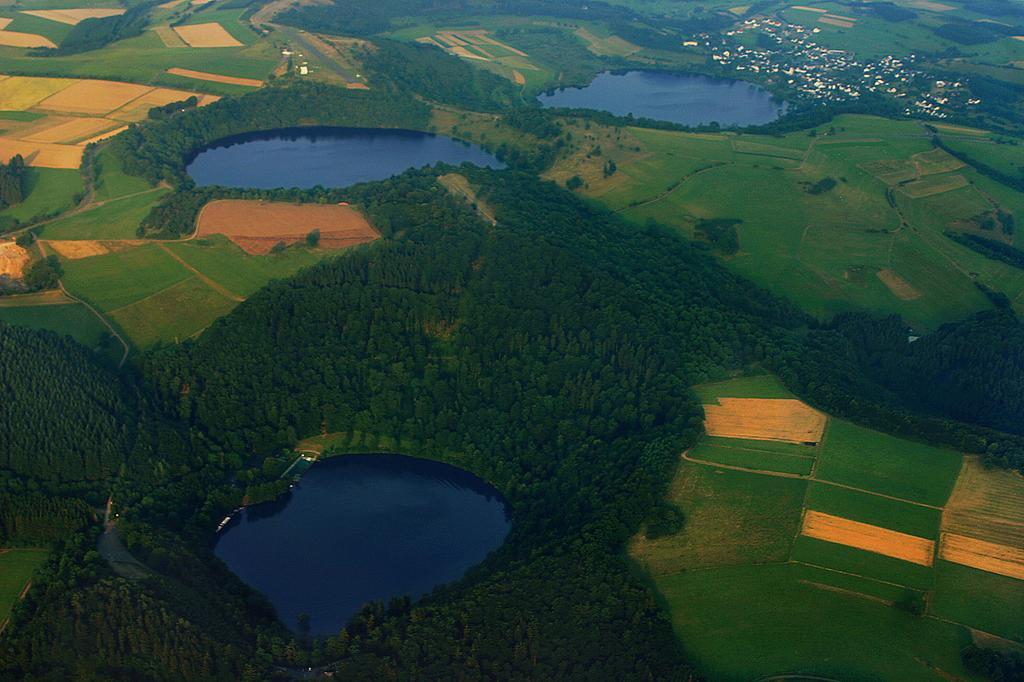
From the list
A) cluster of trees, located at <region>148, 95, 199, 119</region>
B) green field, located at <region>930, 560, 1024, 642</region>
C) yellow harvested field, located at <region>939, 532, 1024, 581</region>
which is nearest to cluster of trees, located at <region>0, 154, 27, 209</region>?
cluster of trees, located at <region>148, 95, 199, 119</region>

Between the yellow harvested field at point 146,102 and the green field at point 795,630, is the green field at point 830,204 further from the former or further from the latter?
the yellow harvested field at point 146,102

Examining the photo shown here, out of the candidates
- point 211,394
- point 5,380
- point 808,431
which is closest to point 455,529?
point 211,394

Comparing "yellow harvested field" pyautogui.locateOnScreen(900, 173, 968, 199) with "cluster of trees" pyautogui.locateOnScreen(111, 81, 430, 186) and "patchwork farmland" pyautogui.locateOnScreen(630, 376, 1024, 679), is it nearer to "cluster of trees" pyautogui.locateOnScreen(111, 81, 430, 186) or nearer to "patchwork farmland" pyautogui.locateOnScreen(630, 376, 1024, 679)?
"patchwork farmland" pyautogui.locateOnScreen(630, 376, 1024, 679)

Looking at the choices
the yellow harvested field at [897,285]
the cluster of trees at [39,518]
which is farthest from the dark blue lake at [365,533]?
the yellow harvested field at [897,285]

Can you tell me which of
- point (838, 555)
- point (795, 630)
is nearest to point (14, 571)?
point (795, 630)

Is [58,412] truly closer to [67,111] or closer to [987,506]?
[987,506]

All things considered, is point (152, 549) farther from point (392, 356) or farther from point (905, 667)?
point (905, 667)

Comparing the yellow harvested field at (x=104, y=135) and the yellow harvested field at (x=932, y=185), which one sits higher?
the yellow harvested field at (x=932, y=185)
